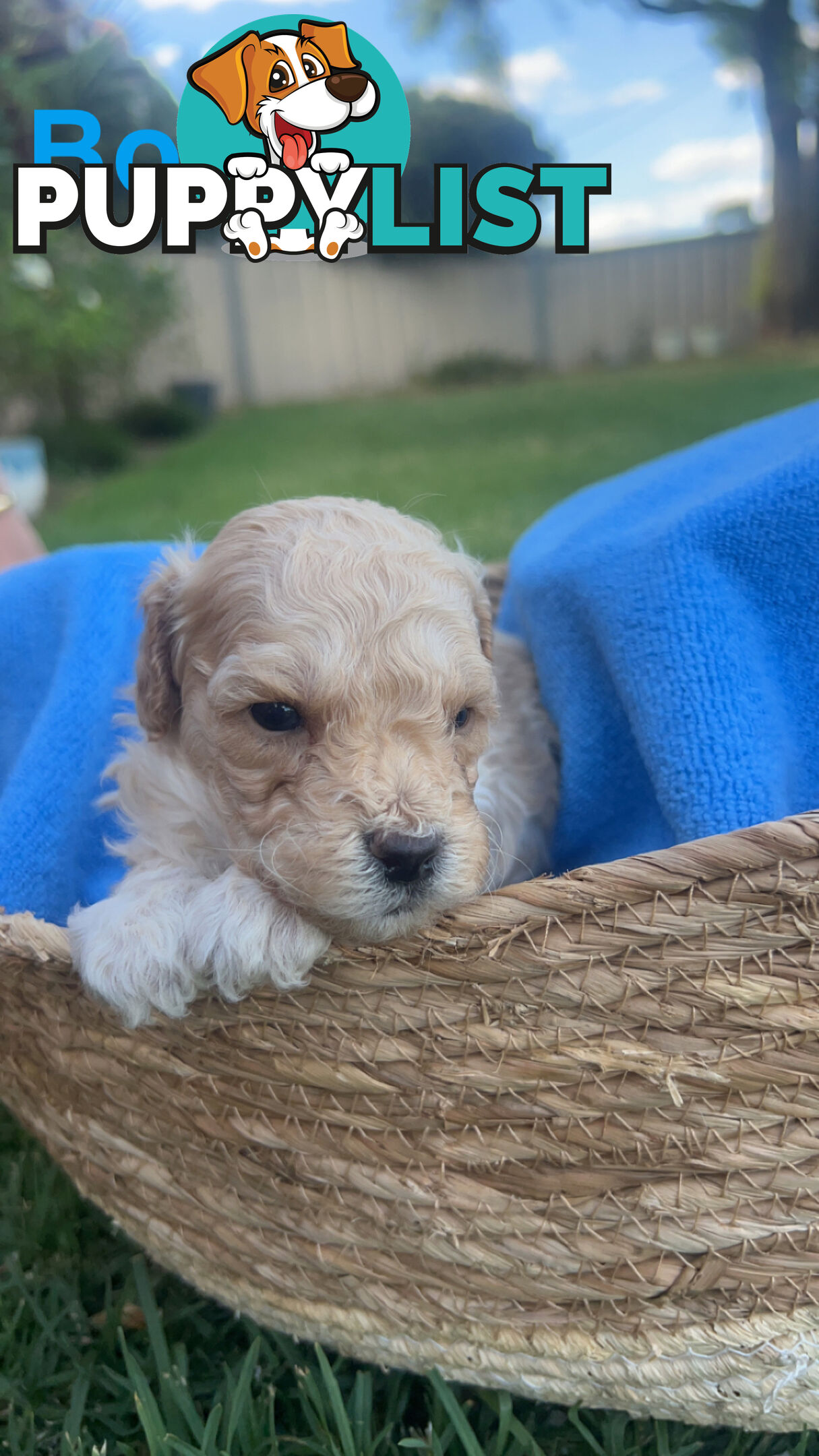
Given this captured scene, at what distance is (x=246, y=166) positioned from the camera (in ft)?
13.8

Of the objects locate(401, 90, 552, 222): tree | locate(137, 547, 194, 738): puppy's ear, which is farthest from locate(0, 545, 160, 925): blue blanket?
locate(401, 90, 552, 222): tree

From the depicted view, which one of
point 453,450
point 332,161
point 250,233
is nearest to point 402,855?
point 332,161

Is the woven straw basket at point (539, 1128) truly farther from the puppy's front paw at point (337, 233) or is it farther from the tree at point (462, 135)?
the tree at point (462, 135)

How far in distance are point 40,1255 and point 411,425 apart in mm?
12240

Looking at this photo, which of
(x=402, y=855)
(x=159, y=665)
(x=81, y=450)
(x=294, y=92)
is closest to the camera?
(x=402, y=855)

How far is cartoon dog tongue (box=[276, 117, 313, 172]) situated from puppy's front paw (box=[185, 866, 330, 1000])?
3.17 metres

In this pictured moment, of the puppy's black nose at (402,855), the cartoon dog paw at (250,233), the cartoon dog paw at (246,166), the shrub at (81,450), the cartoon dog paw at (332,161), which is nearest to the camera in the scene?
the puppy's black nose at (402,855)

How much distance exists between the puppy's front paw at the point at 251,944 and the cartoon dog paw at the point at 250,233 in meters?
3.32

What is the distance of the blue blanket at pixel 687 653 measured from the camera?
2158mm

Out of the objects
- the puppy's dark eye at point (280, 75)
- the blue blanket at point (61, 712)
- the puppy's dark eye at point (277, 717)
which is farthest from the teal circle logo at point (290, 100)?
the puppy's dark eye at point (277, 717)

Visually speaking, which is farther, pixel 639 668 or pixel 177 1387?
pixel 639 668

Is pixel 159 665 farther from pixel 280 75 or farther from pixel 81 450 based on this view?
pixel 81 450

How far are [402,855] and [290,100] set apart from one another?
10.5 ft

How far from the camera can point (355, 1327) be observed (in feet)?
6.51
